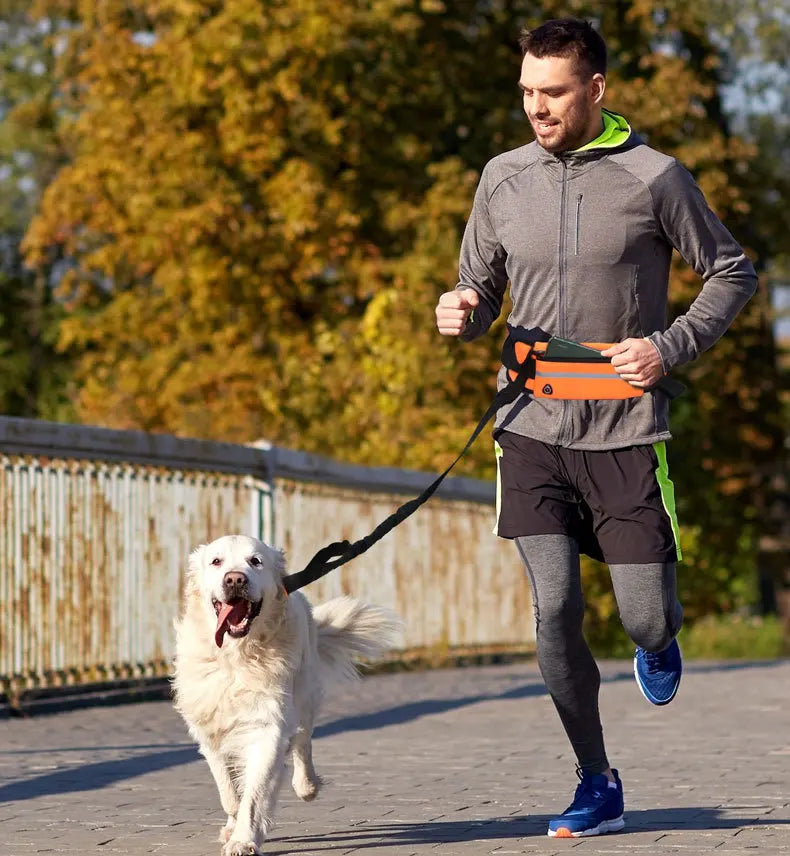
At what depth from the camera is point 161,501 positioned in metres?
12.0

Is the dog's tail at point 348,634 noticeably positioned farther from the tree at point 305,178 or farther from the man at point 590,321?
the tree at point 305,178

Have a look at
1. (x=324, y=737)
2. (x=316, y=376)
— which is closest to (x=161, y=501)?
(x=324, y=737)

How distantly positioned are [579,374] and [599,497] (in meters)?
0.37

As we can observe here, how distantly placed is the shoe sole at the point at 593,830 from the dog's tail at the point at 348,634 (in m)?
1.37

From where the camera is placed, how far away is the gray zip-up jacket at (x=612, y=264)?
5672 mm

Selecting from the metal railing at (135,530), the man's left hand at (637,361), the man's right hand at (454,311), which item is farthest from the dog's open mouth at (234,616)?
the metal railing at (135,530)

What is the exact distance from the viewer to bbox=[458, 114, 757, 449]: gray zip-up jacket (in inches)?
223

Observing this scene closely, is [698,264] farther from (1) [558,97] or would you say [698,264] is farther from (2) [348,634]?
(2) [348,634]

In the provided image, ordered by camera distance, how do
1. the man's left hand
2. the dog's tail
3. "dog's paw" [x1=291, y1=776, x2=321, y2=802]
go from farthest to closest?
the dog's tail → "dog's paw" [x1=291, y1=776, x2=321, y2=802] → the man's left hand

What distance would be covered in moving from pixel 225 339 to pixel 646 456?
66.7ft

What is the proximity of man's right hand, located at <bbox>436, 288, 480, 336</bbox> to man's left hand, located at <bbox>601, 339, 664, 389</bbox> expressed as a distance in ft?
1.45

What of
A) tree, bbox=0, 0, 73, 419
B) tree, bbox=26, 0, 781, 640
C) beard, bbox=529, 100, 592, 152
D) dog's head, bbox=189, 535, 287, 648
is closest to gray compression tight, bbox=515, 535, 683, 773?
dog's head, bbox=189, 535, 287, 648

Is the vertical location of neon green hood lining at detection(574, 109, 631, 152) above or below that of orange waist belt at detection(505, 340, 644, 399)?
above

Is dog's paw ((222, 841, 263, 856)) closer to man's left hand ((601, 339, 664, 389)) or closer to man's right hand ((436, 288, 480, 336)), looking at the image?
man's right hand ((436, 288, 480, 336))
